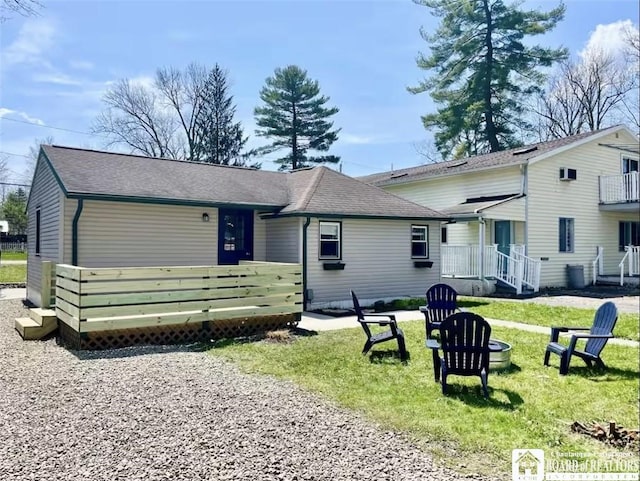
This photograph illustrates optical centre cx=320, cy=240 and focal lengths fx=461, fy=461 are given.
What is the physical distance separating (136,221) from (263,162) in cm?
2402

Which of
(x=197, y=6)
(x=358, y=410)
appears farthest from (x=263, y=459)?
(x=197, y=6)

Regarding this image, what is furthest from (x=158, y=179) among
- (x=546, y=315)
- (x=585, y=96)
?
(x=585, y=96)

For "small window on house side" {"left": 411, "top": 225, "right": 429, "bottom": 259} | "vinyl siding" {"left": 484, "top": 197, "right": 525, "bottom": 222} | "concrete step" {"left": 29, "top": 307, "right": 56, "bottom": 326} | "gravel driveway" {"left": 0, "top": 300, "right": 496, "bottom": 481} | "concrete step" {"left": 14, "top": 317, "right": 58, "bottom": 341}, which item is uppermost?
"vinyl siding" {"left": 484, "top": 197, "right": 525, "bottom": 222}

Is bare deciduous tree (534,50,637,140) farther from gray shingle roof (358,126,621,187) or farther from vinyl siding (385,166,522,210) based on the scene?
vinyl siding (385,166,522,210)

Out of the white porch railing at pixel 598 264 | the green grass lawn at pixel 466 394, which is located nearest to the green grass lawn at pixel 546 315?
the green grass lawn at pixel 466 394

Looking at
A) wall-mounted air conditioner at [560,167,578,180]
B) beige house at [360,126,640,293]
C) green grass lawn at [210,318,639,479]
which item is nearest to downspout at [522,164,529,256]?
beige house at [360,126,640,293]

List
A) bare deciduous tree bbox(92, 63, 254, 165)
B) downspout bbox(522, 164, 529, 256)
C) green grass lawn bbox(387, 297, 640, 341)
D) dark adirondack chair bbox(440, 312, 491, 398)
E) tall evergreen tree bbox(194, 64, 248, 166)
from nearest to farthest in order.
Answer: dark adirondack chair bbox(440, 312, 491, 398) < green grass lawn bbox(387, 297, 640, 341) < downspout bbox(522, 164, 529, 256) < bare deciduous tree bbox(92, 63, 254, 165) < tall evergreen tree bbox(194, 64, 248, 166)

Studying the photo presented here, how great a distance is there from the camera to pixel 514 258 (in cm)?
1644

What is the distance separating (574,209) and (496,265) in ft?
17.6

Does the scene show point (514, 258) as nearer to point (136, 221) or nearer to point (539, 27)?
point (136, 221)

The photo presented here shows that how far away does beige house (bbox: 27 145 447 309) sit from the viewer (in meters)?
10.7

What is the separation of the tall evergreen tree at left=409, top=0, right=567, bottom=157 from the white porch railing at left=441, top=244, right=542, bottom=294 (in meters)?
14.5

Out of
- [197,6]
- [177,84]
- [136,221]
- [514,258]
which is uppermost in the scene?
[177,84]

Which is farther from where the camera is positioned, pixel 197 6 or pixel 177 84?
pixel 177 84
